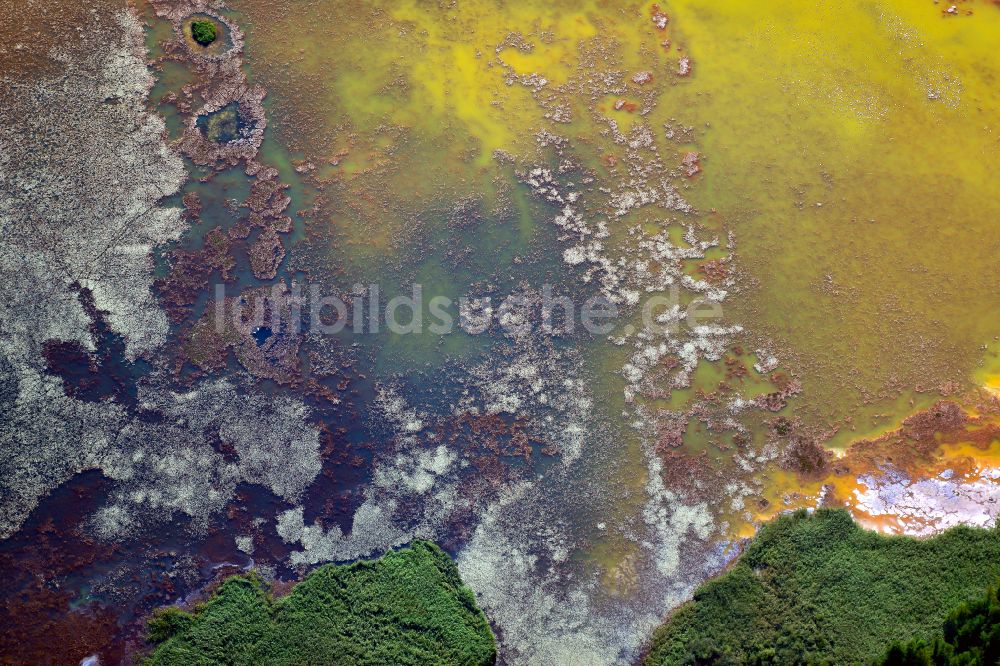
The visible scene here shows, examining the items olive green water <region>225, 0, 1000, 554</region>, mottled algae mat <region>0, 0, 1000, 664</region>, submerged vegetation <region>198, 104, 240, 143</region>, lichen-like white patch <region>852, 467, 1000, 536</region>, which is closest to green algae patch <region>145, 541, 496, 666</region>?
mottled algae mat <region>0, 0, 1000, 664</region>

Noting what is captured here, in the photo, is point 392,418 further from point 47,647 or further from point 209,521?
point 47,647

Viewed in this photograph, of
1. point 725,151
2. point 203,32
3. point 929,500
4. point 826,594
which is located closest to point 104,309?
point 203,32

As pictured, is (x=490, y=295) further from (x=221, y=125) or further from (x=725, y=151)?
(x=221, y=125)

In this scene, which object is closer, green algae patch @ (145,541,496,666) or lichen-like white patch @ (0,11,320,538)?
green algae patch @ (145,541,496,666)

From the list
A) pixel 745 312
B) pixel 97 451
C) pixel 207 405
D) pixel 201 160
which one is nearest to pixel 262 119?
pixel 201 160

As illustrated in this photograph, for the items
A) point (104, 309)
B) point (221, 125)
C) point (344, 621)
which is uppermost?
point (221, 125)

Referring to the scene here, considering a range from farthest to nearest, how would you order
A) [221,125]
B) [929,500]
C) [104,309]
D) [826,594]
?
[221,125], [104,309], [929,500], [826,594]

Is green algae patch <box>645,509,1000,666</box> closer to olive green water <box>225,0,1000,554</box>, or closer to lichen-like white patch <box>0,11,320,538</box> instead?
olive green water <box>225,0,1000,554</box>
